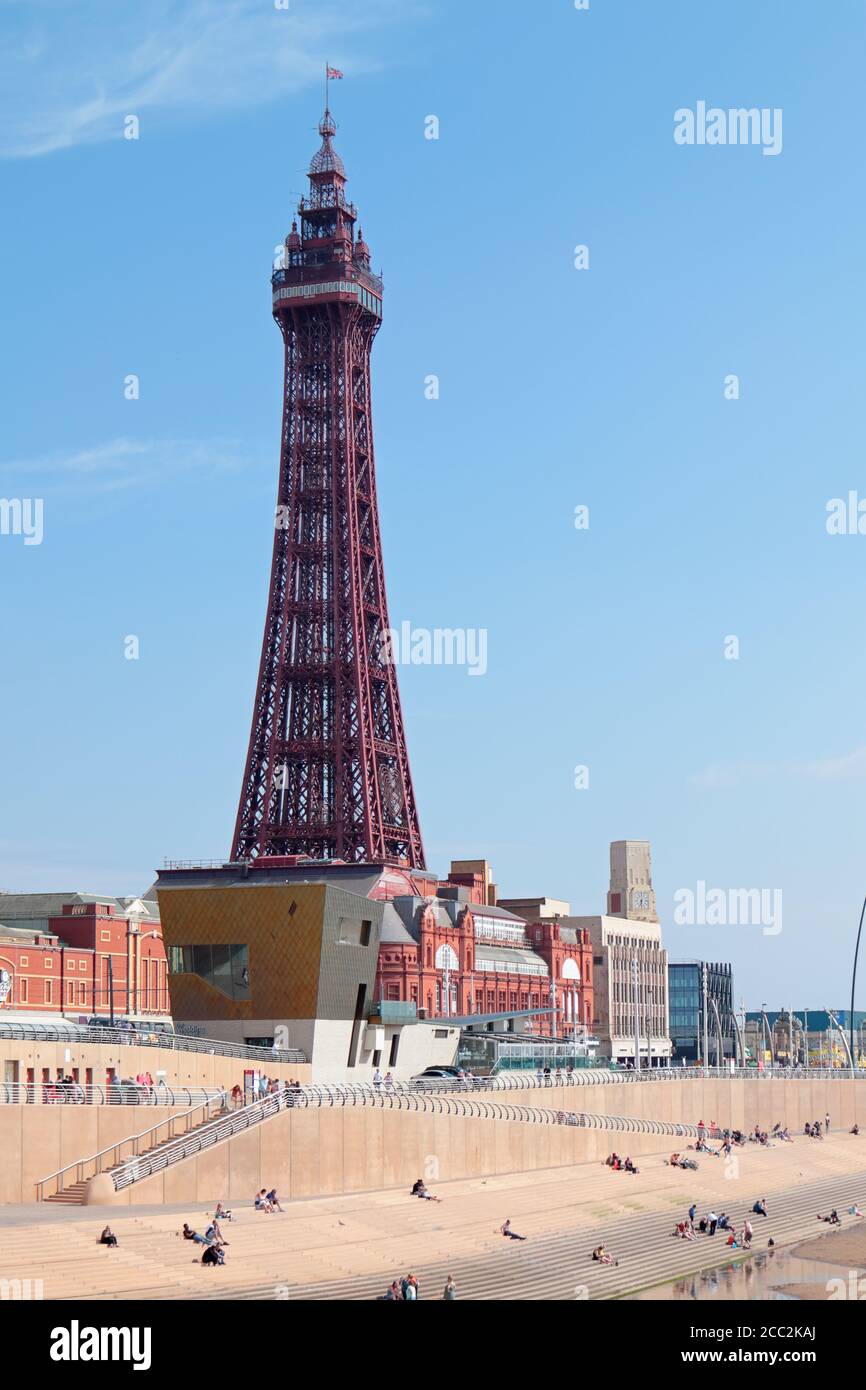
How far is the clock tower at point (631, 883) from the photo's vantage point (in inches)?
7530

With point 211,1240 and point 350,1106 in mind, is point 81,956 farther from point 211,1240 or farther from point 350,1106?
point 211,1240

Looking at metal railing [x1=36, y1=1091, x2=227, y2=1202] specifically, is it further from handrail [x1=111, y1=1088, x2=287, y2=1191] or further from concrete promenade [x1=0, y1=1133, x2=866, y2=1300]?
concrete promenade [x1=0, y1=1133, x2=866, y2=1300]

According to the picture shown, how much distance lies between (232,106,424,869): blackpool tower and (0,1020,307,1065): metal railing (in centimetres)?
6419

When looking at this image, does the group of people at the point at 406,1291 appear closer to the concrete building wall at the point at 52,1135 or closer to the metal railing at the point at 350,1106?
the metal railing at the point at 350,1106

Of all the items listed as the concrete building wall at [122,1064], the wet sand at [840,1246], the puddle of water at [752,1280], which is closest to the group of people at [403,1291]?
the puddle of water at [752,1280]

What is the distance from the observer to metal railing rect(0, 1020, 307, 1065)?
56972 millimetres

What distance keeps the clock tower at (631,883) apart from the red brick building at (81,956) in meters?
70.0

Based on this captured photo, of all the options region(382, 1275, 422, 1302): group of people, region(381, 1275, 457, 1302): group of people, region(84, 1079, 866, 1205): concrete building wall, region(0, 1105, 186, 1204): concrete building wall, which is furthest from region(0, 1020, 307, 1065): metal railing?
region(382, 1275, 422, 1302): group of people

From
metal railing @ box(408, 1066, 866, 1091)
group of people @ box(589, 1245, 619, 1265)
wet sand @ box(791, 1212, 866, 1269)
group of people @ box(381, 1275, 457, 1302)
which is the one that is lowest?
wet sand @ box(791, 1212, 866, 1269)

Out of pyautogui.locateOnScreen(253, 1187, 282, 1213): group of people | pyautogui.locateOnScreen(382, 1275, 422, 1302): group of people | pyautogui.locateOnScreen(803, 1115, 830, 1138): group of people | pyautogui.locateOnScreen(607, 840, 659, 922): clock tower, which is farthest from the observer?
pyautogui.locateOnScreen(607, 840, 659, 922): clock tower

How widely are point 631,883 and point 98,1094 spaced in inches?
5697
